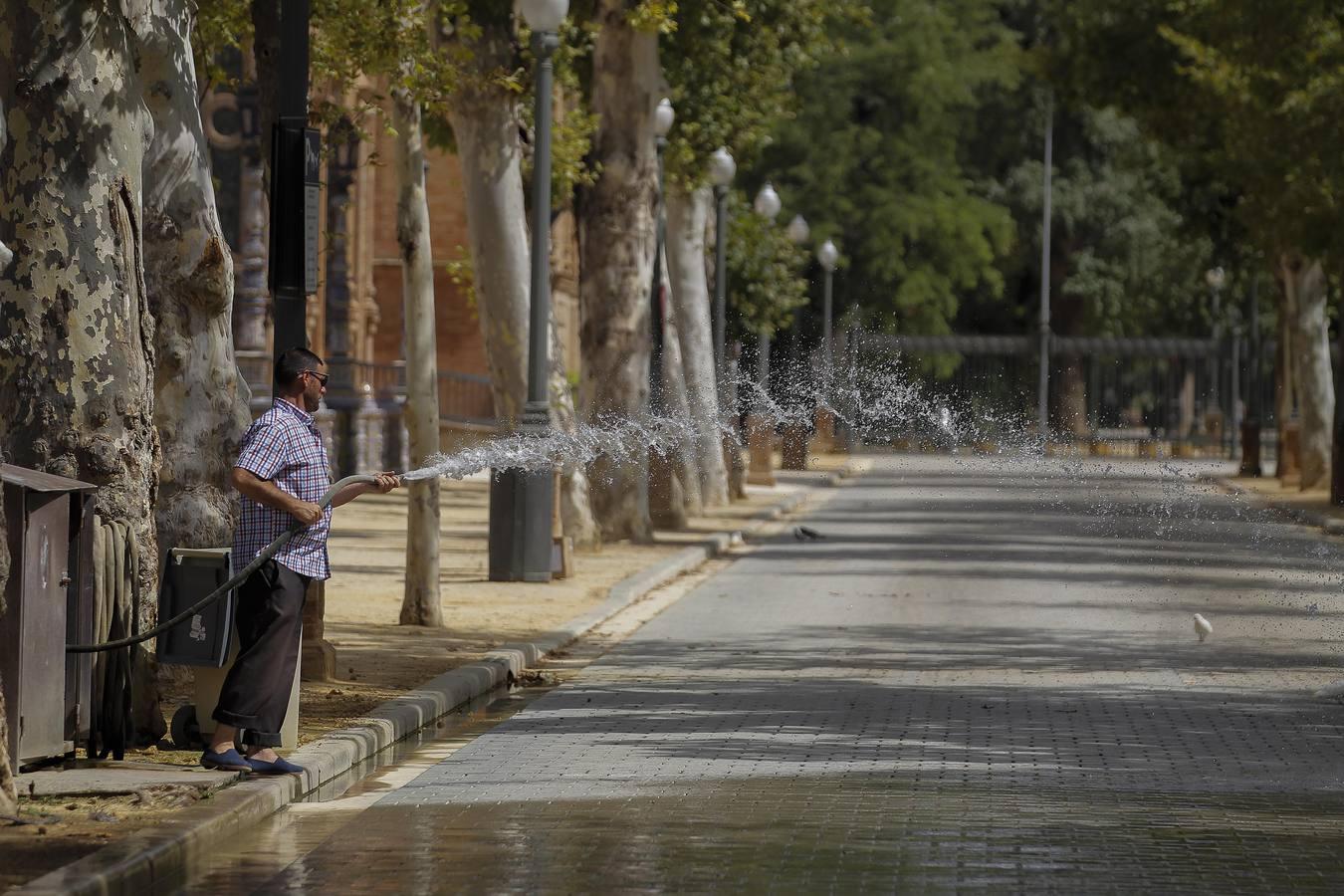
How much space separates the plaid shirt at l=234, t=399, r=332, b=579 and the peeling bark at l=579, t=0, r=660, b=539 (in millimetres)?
17906

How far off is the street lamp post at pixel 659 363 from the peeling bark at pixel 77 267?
17.7 meters

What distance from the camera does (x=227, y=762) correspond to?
10398 millimetres

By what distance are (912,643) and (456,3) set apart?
629 centimetres

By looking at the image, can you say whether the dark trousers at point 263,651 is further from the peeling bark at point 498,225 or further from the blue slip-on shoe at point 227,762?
the peeling bark at point 498,225

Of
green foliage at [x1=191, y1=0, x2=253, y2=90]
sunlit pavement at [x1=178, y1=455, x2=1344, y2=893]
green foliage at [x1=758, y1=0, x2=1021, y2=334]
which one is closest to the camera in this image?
sunlit pavement at [x1=178, y1=455, x2=1344, y2=893]

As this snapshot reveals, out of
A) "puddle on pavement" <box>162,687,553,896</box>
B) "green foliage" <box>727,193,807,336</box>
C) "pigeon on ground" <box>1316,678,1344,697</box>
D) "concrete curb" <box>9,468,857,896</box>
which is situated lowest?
"puddle on pavement" <box>162,687,553,896</box>

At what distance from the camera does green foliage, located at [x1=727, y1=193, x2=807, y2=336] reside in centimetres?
5091

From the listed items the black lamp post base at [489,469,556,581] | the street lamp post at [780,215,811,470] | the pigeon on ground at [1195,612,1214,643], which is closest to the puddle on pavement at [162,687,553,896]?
the pigeon on ground at [1195,612,1214,643]

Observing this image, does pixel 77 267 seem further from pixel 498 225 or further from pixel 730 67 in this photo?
pixel 730 67

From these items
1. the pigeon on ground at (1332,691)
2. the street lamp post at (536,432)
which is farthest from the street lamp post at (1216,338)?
the pigeon on ground at (1332,691)

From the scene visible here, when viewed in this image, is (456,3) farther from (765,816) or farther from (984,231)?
(984,231)

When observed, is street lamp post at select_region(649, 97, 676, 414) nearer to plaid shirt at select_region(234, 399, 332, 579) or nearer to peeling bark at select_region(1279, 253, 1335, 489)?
peeling bark at select_region(1279, 253, 1335, 489)

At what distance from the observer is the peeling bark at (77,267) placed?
433 inches

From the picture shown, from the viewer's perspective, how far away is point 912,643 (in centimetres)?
1798
